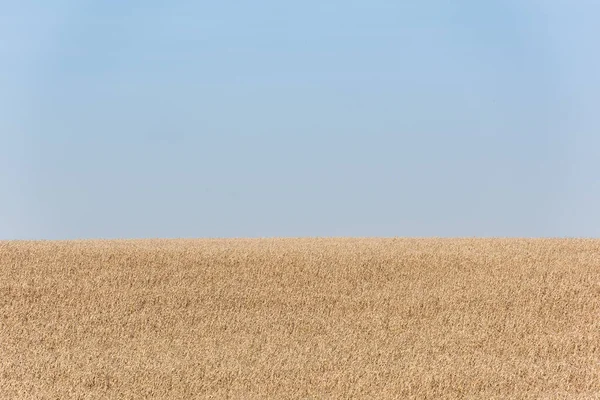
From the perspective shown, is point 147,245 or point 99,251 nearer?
point 99,251

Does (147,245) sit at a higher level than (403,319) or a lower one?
higher

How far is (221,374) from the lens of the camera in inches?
393

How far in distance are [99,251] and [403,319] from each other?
7.80 meters

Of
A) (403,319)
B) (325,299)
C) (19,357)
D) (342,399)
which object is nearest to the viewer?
(342,399)

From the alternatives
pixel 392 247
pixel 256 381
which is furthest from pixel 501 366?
pixel 392 247

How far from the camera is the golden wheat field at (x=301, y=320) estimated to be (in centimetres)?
982

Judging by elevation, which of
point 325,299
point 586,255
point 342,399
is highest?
point 586,255

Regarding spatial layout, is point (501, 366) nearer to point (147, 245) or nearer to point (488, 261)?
point (488, 261)

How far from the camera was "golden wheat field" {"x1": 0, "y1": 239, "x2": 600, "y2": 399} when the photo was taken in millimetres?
9820

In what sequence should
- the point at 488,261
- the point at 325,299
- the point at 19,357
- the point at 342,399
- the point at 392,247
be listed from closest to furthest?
the point at 342,399 < the point at 19,357 < the point at 325,299 < the point at 488,261 < the point at 392,247

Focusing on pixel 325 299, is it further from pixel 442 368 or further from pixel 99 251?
pixel 99 251

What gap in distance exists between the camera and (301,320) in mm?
12797

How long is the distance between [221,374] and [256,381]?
57 cm

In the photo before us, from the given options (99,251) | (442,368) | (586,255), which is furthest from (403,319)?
(99,251)
